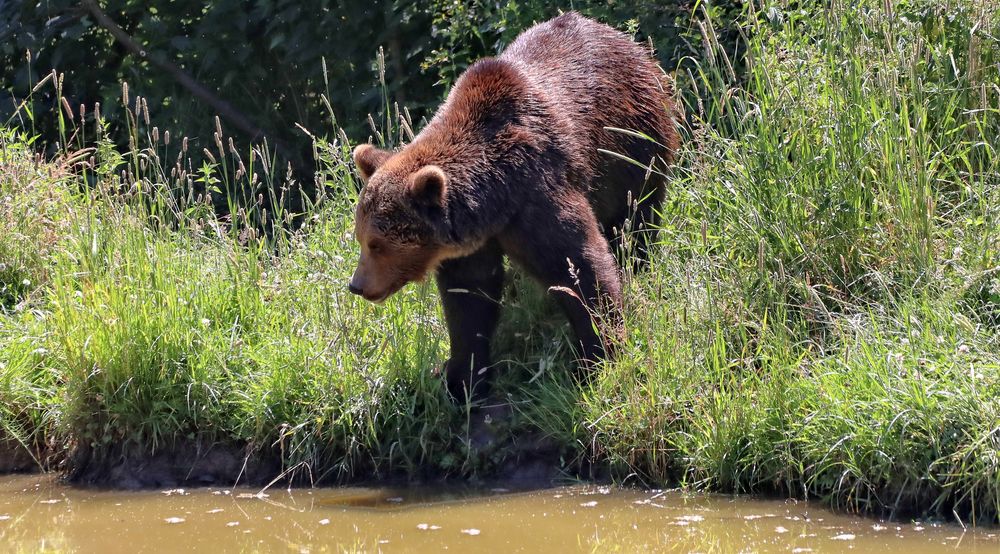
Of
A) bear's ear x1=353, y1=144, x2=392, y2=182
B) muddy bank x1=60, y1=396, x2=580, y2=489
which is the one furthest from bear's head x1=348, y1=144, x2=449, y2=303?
muddy bank x1=60, y1=396, x2=580, y2=489

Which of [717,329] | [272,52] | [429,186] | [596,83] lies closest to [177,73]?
[272,52]

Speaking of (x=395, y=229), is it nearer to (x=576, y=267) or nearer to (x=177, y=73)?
(x=576, y=267)

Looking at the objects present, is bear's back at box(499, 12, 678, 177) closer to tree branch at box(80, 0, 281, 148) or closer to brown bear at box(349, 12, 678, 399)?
brown bear at box(349, 12, 678, 399)

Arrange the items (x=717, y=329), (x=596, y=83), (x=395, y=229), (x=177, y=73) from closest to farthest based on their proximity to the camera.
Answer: (x=717, y=329) → (x=395, y=229) → (x=596, y=83) → (x=177, y=73)

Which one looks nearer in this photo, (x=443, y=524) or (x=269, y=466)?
(x=443, y=524)

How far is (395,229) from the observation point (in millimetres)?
5719

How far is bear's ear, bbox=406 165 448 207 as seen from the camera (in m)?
5.54

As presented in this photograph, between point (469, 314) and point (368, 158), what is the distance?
36.4 inches

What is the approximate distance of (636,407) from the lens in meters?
5.34

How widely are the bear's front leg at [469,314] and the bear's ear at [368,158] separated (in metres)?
0.59

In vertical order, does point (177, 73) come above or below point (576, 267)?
above

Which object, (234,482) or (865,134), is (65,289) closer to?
(234,482)

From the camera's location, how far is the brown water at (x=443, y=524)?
454 cm

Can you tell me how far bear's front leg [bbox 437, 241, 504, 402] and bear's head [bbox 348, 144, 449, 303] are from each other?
0.26m
